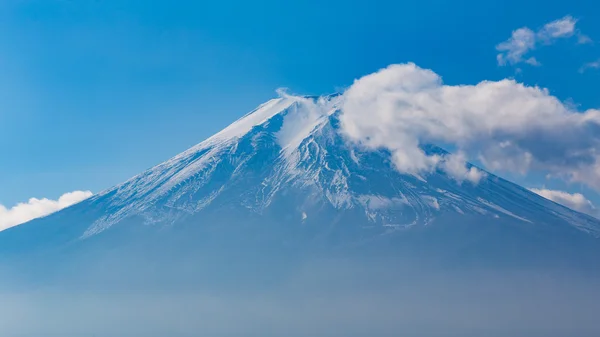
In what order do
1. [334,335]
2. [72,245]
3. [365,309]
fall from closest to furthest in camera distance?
[334,335] < [365,309] < [72,245]

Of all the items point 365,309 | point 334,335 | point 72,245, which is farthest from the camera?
point 72,245

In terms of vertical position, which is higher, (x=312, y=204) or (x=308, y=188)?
(x=308, y=188)

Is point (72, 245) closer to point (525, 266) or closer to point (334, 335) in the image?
point (334, 335)

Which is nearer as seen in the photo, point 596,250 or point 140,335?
point 140,335

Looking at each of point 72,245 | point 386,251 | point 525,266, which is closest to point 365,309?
point 386,251

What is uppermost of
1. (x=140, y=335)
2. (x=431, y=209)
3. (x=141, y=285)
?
(x=431, y=209)

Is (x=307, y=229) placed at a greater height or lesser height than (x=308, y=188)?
lesser

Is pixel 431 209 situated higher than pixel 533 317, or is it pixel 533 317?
pixel 431 209
